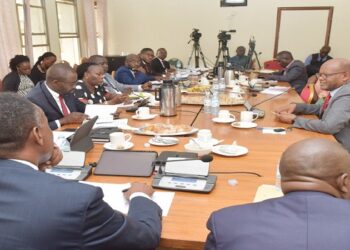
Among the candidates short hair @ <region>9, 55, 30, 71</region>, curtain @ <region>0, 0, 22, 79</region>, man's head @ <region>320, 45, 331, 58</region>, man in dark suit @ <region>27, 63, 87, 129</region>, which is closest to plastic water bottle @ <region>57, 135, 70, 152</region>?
man in dark suit @ <region>27, 63, 87, 129</region>

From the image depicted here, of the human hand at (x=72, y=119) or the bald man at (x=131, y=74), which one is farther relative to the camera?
the bald man at (x=131, y=74)

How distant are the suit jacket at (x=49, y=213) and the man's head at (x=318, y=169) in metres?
0.50

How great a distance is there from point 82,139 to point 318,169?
126 cm

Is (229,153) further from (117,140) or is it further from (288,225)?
(288,225)

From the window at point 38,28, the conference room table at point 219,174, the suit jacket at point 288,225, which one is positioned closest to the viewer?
the suit jacket at point 288,225

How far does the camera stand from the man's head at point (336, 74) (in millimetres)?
2451

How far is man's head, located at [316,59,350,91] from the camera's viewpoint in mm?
2451

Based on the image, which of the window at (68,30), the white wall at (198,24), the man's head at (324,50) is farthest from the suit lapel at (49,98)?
the man's head at (324,50)

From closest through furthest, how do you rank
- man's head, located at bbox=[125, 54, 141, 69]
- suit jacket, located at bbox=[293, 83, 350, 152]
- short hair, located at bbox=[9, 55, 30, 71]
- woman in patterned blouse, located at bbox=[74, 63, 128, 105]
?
suit jacket, located at bbox=[293, 83, 350, 152]
woman in patterned blouse, located at bbox=[74, 63, 128, 105]
short hair, located at bbox=[9, 55, 30, 71]
man's head, located at bbox=[125, 54, 141, 69]

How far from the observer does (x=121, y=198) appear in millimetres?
1274

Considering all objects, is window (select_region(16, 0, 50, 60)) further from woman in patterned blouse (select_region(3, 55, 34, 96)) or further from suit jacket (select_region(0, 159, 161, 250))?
suit jacket (select_region(0, 159, 161, 250))

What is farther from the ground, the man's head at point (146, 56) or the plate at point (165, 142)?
the man's head at point (146, 56)

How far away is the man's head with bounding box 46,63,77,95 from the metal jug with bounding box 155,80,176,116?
27.6 inches

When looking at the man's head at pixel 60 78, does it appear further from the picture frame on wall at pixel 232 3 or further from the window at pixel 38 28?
the picture frame on wall at pixel 232 3
